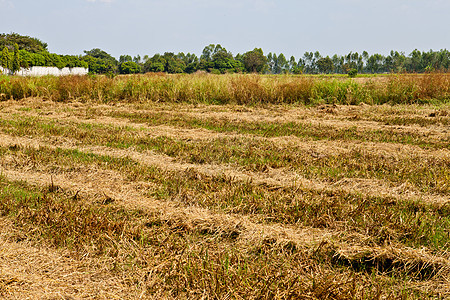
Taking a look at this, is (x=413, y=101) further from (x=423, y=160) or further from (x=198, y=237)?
(x=198, y=237)

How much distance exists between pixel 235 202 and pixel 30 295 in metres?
2.10

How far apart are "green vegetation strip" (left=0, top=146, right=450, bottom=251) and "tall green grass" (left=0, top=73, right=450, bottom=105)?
8.66 metres

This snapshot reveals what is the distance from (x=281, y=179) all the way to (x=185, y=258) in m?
2.27

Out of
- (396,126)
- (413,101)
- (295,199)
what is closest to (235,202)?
(295,199)

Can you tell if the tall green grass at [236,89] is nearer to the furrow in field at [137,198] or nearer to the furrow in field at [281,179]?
the furrow in field at [281,179]

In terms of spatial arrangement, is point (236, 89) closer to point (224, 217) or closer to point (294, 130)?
point (294, 130)

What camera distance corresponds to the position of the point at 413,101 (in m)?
12.1

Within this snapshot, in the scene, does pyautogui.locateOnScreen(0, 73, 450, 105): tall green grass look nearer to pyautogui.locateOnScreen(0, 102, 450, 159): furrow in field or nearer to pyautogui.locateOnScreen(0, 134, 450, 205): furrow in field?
pyautogui.locateOnScreen(0, 102, 450, 159): furrow in field

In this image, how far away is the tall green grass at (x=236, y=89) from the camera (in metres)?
12.3

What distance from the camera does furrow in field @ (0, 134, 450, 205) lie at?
4.03 m

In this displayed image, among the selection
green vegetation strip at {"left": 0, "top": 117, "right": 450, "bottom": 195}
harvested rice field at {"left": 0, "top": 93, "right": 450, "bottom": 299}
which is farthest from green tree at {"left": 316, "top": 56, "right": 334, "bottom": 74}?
green vegetation strip at {"left": 0, "top": 117, "right": 450, "bottom": 195}

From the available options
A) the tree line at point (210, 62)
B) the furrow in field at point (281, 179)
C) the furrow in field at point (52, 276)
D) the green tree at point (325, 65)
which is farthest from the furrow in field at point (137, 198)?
the green tree at point (325, 65)

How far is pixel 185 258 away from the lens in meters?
2.66

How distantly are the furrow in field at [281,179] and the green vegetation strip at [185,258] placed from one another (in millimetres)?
1541
